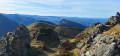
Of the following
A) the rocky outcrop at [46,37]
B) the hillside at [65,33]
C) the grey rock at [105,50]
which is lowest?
→ the hillside at [65,33]

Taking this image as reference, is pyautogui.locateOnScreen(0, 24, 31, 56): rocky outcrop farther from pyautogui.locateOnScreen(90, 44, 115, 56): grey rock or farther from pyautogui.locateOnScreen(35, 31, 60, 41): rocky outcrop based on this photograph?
pyautogui.locateOnScreen(90, 44, 115, 56): grey rock

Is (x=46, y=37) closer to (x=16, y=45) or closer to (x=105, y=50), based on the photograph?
(x=16, y=45)

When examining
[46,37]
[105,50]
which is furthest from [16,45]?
[105,50]

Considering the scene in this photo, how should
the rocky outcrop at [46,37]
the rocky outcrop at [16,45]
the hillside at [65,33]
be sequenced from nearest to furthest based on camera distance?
the rocky outcrop at [16,45] → the rocky outcrop at [46,37] → the hillside at [65,33]

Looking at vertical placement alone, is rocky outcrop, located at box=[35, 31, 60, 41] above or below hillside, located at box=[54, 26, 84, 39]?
above

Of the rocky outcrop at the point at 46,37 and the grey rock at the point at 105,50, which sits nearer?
the grey rock at the point at 105,50

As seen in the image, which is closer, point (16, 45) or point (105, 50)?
point (105, 50)

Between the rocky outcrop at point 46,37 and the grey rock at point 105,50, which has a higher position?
the grey rock at point 105,50

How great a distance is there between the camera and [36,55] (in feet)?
132

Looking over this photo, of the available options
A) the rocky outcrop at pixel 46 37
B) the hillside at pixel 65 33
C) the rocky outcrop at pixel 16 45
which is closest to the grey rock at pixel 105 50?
the rocky outcrop at pixel 16 45

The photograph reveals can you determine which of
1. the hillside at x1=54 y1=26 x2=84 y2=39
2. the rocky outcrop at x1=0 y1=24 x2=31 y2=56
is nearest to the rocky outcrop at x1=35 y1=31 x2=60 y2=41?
the rocky outcrop at x1=0 y1=24 x2=31 y2=56

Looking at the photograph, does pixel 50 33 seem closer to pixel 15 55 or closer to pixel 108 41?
pixel 15 55

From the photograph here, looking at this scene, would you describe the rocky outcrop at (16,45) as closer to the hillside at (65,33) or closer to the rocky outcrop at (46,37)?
the rocky outcrop at (46,37)

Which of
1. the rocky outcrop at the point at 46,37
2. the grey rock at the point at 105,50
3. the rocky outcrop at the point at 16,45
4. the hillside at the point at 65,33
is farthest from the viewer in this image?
the hillside at the point at 65,33
